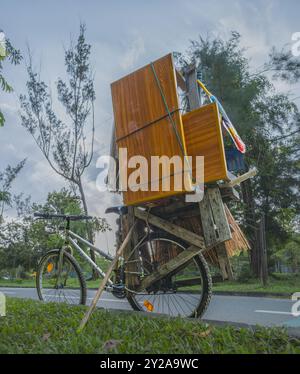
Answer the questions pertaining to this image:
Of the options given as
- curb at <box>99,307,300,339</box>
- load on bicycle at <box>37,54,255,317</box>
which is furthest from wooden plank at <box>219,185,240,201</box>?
curb at <box>99,307,300,339</box>

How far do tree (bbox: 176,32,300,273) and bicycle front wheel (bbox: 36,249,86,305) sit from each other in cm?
720

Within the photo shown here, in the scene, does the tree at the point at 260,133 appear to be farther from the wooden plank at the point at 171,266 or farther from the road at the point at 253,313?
the wooden plank at the point at 171,266

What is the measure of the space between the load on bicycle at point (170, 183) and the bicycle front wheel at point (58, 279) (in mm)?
772

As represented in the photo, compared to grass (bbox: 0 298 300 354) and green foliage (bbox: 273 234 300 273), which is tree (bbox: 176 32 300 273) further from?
grass (bbox: 0 298 300 354)

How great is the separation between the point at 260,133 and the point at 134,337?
9892mm

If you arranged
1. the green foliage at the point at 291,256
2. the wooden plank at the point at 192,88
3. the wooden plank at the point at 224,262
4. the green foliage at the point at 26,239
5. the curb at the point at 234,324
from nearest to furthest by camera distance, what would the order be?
the curb at the point at 234,324
the wooden plank at the point at 224,262
the wooden plank at the point at 192,88
the green foliage at the point at 291,256
the green foliage at the point at 26,239

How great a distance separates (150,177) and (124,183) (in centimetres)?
27

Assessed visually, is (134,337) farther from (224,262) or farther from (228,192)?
(228,192)

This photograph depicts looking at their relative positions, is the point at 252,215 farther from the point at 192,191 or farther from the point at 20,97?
the point at 20,97

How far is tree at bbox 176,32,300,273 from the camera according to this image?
10.2 metres

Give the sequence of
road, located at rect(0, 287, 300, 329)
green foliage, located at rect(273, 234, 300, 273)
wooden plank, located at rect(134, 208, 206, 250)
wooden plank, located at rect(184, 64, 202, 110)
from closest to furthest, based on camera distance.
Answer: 1. wooden plank, located at rect(134, 208, 206, 250)
2. wooden plank, located at rect(184, 64, 202, 110)
3. road, located at rect(0, 287, 300, 329)
4. green foliage, located at rect(273, 234, 300, 273)

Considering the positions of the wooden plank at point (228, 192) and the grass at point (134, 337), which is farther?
the wooden plank at point (228, 192)

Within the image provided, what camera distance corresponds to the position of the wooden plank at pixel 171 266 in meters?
2.79

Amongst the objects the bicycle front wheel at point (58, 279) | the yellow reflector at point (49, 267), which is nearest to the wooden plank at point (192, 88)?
the bicycle front wheel at point (58, 279)
